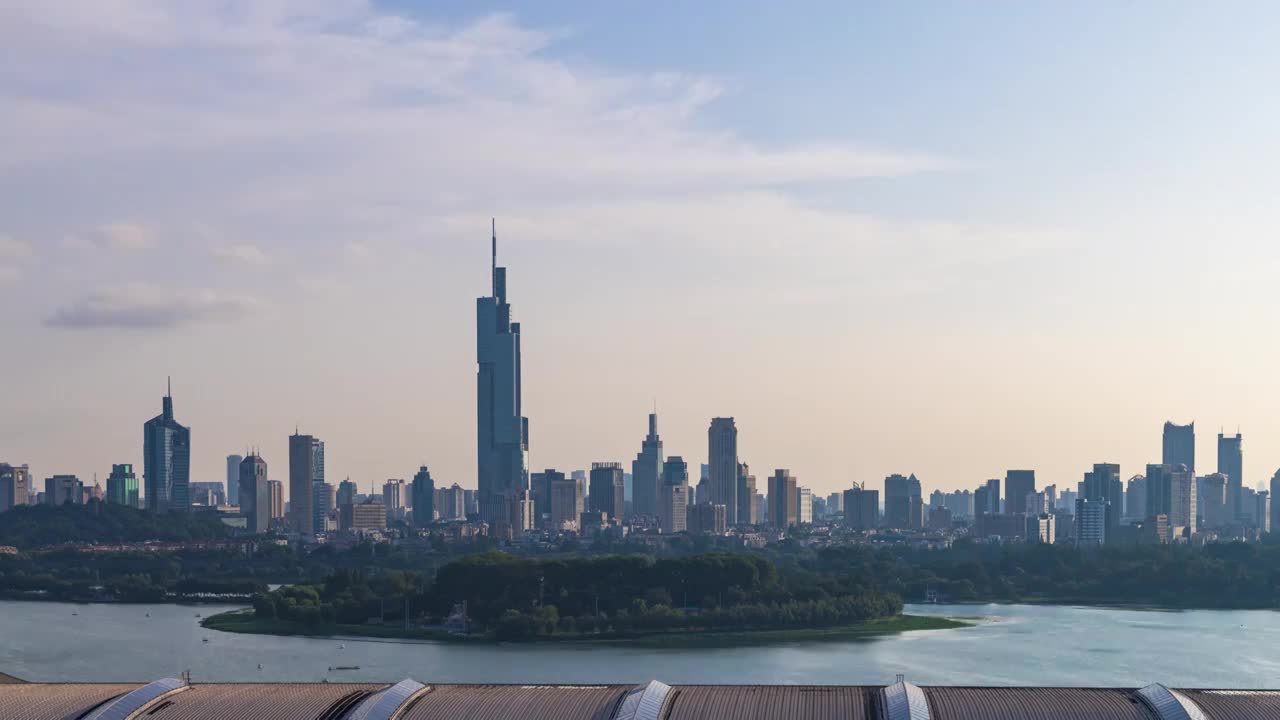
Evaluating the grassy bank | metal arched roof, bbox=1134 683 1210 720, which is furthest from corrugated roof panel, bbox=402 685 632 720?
the grassy bank

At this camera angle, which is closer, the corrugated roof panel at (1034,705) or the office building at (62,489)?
the corrugated roof panel at (1034,705)

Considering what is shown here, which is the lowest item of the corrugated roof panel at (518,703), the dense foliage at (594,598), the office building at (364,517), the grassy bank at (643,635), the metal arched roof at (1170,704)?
the office building at (364,517)

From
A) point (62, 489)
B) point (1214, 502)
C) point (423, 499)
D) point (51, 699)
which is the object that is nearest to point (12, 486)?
point (62, 489)

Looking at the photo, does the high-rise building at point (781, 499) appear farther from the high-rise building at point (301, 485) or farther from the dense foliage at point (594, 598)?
the dense foliage at point (594, 598)

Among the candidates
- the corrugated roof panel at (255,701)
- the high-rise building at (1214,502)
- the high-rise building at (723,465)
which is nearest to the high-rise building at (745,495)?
the high-rise building at (723,465)

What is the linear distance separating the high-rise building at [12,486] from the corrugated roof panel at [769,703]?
162350 mm

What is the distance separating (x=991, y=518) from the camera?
506 feet

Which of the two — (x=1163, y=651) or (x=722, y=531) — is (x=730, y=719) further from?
(x=722, y=531)

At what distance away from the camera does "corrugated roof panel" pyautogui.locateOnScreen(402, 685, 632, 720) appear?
16.9m

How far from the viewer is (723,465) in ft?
615

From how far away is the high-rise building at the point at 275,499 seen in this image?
178 meters

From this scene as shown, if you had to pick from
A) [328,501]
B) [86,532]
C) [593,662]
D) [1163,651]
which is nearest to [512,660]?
[593,662]

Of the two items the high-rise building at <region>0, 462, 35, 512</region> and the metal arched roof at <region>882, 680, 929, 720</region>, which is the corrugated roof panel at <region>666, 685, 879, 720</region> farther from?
the high-rise building at <region>0, 462, 35, 512</region>

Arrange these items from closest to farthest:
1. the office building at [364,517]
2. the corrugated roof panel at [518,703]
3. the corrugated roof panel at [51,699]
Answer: the corrugated roof panel at [518,703], the corrugated roof panel at [51,699], the office building at [364,517]
